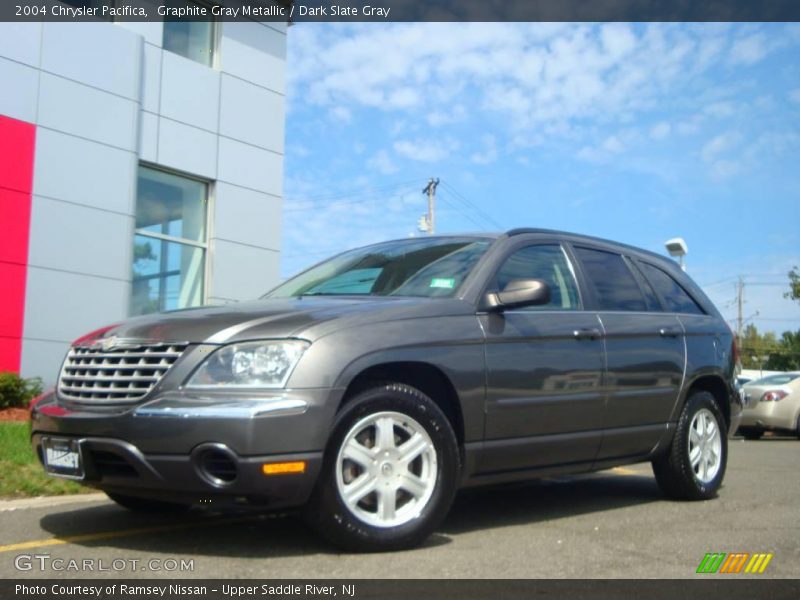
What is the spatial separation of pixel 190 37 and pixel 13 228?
440 centimetres

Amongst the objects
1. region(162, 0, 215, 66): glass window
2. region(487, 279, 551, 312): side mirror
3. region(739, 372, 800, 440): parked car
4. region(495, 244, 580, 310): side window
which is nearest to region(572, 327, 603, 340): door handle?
region(495, 244, 580, 310): side window

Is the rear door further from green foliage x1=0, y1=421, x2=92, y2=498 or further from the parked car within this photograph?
the parked car

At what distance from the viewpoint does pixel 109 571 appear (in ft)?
12.9

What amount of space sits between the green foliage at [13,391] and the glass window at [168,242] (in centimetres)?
240

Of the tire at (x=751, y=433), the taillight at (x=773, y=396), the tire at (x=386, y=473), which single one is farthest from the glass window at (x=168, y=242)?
the tire at (x=751, y=433)

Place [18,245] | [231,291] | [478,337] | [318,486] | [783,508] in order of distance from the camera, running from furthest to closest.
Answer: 1. [231,291]
2. [18,245]
3. [783,508]
4. [478,337]
5. [318,486]

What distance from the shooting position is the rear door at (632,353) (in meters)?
5.78

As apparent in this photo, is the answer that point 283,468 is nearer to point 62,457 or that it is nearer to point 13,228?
point 62,457

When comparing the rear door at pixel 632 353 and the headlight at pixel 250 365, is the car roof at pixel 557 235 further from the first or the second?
the headlight at pixel 250 365

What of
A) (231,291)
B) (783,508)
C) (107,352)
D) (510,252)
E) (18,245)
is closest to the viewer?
(107,352)

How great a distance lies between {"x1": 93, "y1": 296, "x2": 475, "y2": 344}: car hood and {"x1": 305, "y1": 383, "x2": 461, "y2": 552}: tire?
1.24 ft
